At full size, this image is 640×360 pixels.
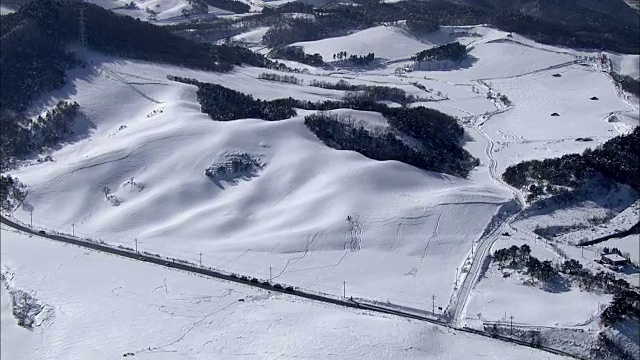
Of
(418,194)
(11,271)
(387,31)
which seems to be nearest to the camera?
(11,271)

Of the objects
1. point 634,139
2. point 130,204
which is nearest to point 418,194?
point 130,204

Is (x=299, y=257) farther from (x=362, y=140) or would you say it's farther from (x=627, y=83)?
(x=627, y=83)

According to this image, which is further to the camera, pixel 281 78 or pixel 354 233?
pixel 281 78

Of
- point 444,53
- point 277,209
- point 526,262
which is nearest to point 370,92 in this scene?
point 444,53

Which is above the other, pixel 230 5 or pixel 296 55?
pixel 230 5

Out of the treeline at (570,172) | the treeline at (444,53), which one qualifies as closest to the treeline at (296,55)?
the treeline at (444,53)

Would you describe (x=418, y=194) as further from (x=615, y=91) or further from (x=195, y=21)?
(x=195, y=21)
